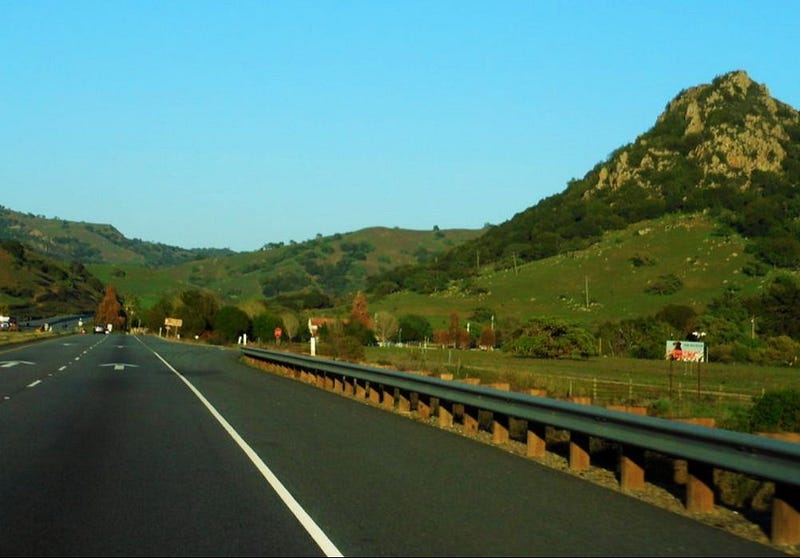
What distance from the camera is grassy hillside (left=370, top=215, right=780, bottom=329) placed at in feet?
369

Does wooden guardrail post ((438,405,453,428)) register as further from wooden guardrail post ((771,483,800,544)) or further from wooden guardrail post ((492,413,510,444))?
wooden guardrail post ((771,483,800,544))

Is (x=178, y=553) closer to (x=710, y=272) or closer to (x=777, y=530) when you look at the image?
(x=777, y=530)

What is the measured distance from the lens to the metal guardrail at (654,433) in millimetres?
8602

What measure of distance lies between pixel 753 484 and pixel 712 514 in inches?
74.4

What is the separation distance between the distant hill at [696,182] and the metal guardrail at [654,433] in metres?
119

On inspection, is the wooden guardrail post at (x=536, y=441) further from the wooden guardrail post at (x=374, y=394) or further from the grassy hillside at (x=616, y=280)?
the grassy hillside at (x=616, y=280)

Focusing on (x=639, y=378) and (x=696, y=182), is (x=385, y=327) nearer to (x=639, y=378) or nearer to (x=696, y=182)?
(x=696, y=182)

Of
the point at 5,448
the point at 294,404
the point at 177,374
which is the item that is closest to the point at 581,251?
the point at 177,374

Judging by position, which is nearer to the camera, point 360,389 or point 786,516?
point 786,516

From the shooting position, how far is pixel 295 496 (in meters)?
10.5

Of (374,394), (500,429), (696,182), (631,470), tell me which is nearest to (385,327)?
(696,182)

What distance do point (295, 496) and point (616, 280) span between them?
119 meters

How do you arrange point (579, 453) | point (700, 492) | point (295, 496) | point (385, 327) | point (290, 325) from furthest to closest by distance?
point (385, 327) → point (290, 325) → point (579, 453) → point (295, 496) → point (700, 492)

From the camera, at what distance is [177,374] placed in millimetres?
35500
